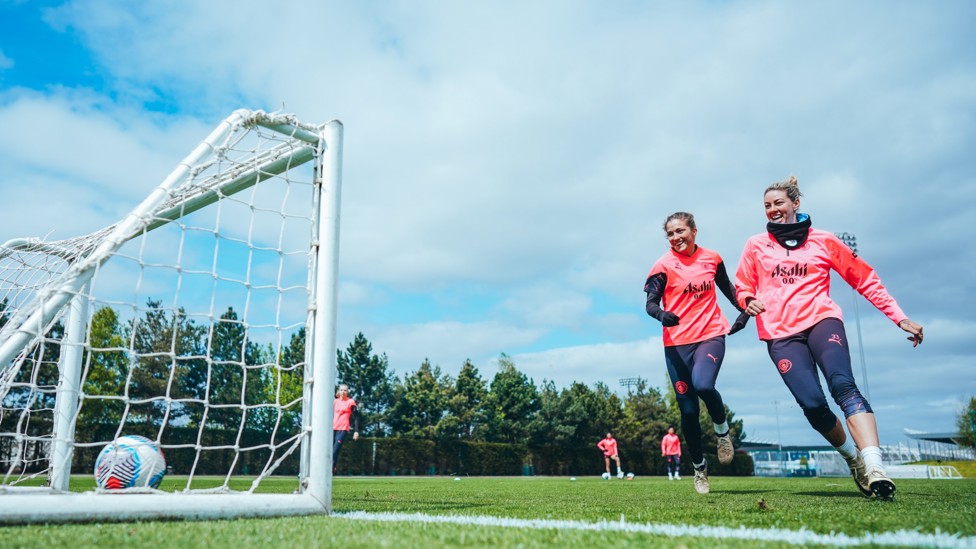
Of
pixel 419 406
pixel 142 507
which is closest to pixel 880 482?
pixel 142 507

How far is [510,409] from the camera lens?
177 feet

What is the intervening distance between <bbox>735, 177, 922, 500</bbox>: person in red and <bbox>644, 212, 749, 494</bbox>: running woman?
0.82m

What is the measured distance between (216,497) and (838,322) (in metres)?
4.22

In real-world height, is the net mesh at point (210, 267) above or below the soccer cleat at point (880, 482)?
above

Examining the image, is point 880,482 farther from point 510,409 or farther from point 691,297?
point 510,409

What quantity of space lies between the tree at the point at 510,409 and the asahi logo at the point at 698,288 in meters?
46.7

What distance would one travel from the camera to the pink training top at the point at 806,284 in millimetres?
5004

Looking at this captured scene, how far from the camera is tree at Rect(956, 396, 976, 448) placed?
56784mm

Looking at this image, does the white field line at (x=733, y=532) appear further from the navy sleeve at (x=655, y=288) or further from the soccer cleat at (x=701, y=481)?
the soccer cleat at (x=701, y=481)

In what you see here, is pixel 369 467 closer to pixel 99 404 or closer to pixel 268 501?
pixel 99 404

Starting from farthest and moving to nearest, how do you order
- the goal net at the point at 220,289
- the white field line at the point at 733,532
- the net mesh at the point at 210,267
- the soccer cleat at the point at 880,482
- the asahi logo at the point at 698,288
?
the asahi logo at the point at 698,288
the soccer cleat at the point at 880,482
the net mesh at the point at 210,267
the goal net at the point at 220,289
the white field line at the point at 733,532

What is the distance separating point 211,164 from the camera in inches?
167

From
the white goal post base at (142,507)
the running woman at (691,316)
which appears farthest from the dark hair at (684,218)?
the white goal post base at (142,507)

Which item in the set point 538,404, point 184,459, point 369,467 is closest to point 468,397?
point 538,404
